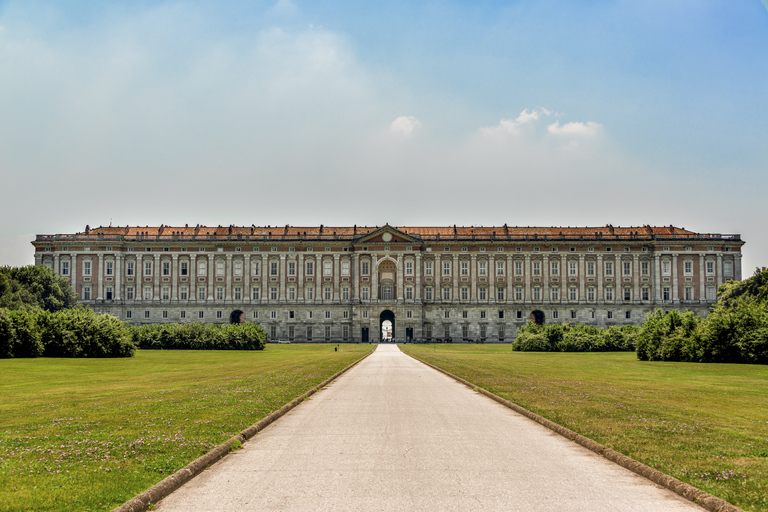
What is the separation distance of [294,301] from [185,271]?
19.0 m

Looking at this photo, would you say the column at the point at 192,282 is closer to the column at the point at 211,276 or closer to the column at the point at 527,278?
the column at the point at 211,276

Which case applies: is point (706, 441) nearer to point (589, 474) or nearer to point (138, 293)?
point (589, 474)

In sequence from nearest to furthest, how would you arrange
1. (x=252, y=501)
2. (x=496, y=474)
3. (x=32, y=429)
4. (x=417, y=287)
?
1. (x=252, y=501)
2. (x=496, y=474)
3. (x=32, y=429)
4. (x=417, y=287)

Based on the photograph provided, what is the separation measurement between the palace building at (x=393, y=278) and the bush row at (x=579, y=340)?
38350 millimetres

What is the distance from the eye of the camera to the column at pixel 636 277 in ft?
350

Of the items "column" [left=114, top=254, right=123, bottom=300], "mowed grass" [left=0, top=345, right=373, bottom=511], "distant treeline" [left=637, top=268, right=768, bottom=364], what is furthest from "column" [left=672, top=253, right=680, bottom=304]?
"mowed grass" [left=0, top=345, right=373, bottom=511]

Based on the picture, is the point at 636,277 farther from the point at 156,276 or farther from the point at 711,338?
the point at 156,276

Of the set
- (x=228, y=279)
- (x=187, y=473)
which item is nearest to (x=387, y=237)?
(x=228, y=279)

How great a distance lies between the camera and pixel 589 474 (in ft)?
34.3

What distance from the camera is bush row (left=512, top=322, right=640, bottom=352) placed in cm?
6531

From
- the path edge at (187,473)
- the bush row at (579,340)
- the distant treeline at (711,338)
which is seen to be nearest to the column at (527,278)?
the bush row at (579,340)

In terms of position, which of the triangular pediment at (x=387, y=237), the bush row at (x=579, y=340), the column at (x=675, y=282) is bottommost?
the bush row at (x=579, y=340)

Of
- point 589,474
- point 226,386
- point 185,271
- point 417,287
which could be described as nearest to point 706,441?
point 589,474

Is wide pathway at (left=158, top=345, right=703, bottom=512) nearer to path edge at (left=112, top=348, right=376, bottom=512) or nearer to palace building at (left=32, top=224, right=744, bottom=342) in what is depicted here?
path edge at (left=112, top=348, right=376, bottom=512)
